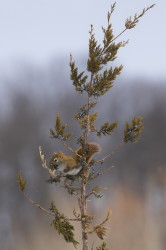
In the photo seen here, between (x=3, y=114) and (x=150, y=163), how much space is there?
6.19 meters

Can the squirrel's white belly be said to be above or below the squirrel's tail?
below

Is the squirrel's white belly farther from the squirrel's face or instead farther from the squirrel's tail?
Answer: the squirrel's tail

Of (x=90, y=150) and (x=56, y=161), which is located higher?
(x=90, y=150)

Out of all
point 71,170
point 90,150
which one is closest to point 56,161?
point 71,170

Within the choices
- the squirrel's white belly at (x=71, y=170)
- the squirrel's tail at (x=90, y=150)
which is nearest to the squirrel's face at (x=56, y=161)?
the squirrel's white belly at (x=71, y=170)

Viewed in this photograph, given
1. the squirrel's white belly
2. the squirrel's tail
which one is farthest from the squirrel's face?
the squirrel's tail

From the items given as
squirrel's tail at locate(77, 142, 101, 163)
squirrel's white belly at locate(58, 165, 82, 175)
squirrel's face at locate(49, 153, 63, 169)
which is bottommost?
squirrel's white belly at locate(58, 165, 82, 175)

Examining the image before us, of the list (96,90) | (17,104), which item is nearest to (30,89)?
(17,104)

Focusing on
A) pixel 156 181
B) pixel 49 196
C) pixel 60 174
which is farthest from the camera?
pixel 156 181

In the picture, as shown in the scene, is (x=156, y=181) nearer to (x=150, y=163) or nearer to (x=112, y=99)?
(x=150, y=163)

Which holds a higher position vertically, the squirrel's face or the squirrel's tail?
the squirrel's tail

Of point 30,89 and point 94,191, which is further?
point 30,89

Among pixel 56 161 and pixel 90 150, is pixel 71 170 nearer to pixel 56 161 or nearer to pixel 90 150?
pixel 56 161

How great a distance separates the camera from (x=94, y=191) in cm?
725
